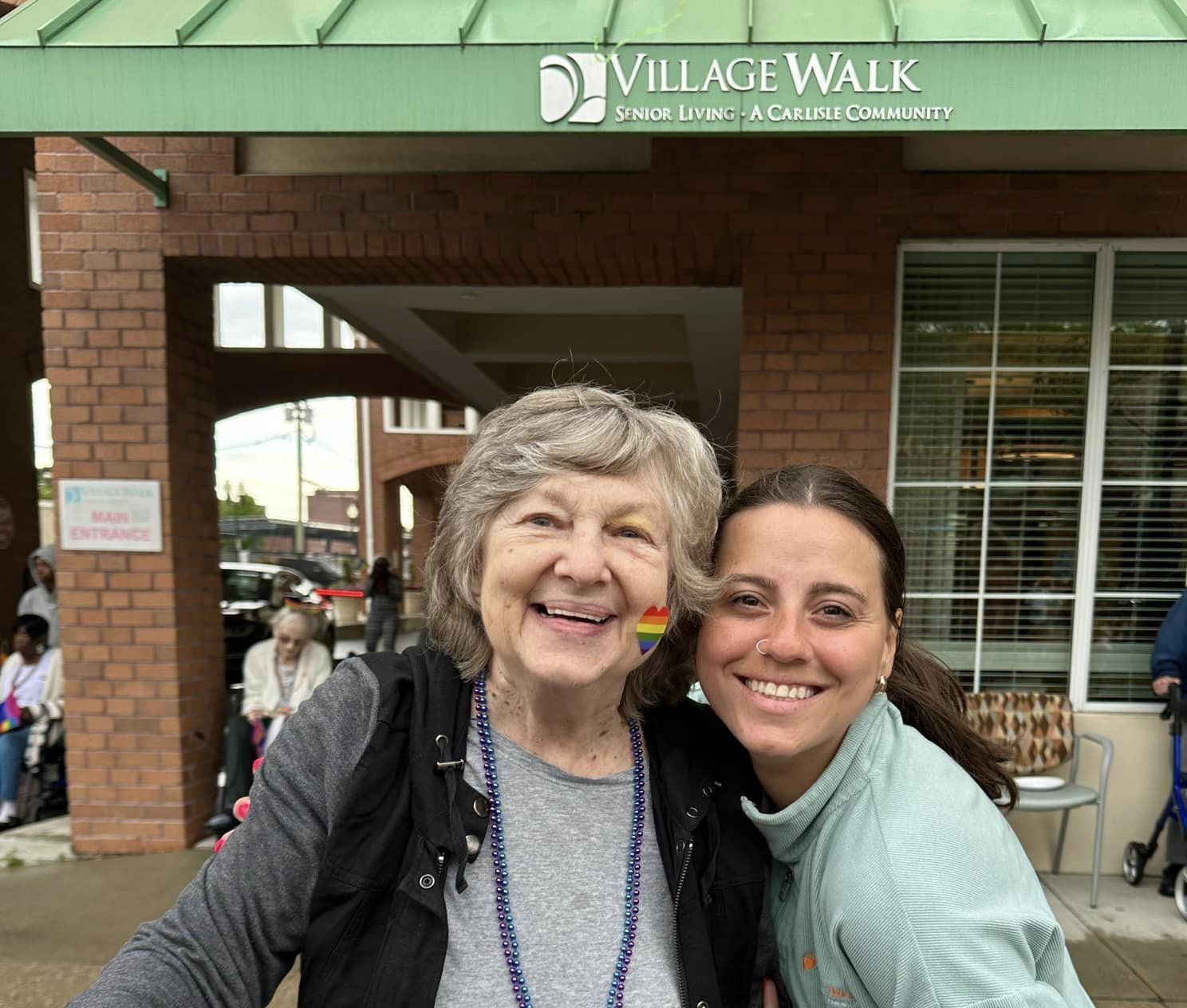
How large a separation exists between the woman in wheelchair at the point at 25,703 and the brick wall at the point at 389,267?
39.8 inches

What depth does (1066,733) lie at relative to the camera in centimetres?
374

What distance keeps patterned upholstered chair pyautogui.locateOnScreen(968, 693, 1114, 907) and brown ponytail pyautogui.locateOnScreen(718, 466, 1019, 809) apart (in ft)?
7.50

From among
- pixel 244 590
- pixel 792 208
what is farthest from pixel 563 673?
pixel 244 590

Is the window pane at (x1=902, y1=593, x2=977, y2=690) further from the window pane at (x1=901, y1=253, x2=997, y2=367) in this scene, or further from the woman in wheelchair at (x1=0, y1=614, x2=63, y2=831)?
the woman in wheelchair at (x1=0, y1=614, x2=63, y2=831)

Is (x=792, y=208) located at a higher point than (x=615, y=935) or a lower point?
higher

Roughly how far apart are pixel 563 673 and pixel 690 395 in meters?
8.54

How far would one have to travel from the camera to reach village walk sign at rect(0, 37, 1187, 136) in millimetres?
2400

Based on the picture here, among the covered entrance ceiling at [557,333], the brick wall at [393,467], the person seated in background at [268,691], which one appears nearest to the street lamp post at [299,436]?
the brick wall at [393,467]

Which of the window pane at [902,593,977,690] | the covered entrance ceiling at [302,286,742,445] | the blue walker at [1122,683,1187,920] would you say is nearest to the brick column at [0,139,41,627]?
the covered entrance ceiling at [302,286,742,445]

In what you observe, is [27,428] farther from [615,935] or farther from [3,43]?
[615,935]

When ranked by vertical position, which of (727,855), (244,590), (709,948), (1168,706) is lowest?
(244,590)

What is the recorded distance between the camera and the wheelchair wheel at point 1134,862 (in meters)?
3.73

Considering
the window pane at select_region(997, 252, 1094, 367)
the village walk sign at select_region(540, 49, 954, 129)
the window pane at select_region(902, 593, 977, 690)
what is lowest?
the window pane at select_region(902, 593, 977, 690)

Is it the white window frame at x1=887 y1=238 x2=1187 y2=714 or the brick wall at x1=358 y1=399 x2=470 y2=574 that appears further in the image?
the brick wall at x1=358 y1=399 x2=470 y2=574
